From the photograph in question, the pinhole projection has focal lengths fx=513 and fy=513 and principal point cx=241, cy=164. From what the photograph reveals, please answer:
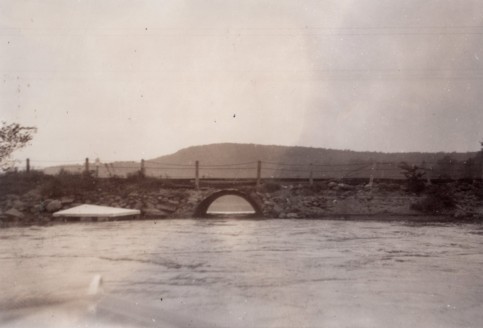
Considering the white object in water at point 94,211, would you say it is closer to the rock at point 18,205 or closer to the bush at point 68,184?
the bush at point 68,184

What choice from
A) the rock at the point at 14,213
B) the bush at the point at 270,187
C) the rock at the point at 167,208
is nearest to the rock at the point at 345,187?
the bush at the point at 270,187

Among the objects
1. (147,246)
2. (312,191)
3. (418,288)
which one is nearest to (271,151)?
(312,191)

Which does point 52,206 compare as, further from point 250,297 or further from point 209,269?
point 250,297

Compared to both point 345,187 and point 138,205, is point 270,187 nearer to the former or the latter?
point 345,187

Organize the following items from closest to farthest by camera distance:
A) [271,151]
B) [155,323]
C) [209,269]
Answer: [155,323] < [209,269] < [271,151]

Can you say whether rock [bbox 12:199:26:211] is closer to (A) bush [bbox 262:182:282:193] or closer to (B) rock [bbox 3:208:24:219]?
(B) rock [bbox 3:208:24:219]

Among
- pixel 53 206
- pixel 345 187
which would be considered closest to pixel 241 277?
pixel 53 206
